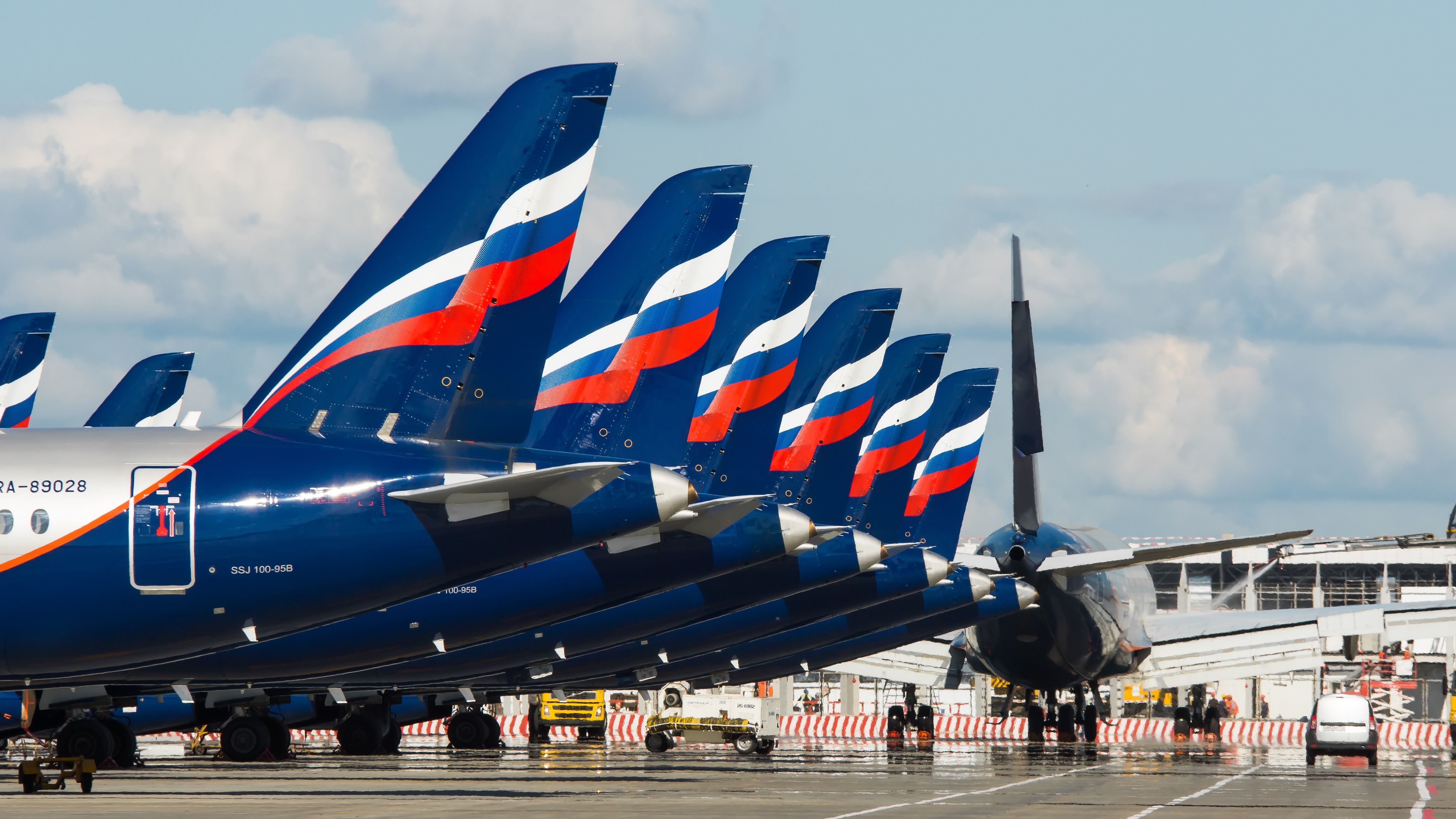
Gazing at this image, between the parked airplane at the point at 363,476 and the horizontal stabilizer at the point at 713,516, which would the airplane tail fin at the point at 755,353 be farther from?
the parked airplane at the point at 363,476

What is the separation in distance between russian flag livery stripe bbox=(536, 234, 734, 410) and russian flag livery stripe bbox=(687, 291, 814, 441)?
11.8 feet

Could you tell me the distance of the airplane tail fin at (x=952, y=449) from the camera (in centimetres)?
4203

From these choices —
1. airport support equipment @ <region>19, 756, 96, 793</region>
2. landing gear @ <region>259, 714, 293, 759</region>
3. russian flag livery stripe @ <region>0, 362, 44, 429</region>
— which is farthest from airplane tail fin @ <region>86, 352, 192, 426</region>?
airport support equipment @ <region>19, 756, 96, 793</region>

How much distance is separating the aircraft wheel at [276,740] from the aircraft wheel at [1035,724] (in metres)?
24.1

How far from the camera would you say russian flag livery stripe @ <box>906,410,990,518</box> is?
42.6m

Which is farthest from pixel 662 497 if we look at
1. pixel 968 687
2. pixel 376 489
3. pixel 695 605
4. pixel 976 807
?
pixel 968 687

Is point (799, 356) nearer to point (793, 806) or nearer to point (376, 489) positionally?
point (793, 806)

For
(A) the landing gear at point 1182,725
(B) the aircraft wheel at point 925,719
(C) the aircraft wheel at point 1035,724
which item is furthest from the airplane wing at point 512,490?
(A) the landing gear at point 1182,725

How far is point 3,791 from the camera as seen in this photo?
2611cm

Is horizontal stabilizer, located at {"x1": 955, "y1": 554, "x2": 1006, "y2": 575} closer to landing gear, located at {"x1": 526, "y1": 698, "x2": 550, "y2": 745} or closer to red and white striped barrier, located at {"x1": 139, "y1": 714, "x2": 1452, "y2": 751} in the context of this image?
landing gear, located at {"x1": 526, "y1": 698, "x2": 550, "y2": 745}

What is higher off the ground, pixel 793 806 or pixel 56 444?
pixel 56 444

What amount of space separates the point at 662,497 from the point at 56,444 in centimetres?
636

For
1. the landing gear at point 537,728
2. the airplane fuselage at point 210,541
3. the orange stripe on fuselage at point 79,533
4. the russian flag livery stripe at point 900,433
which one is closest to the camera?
the airplane fuselage at point 210,541

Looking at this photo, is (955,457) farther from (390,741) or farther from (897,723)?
(897,723)
